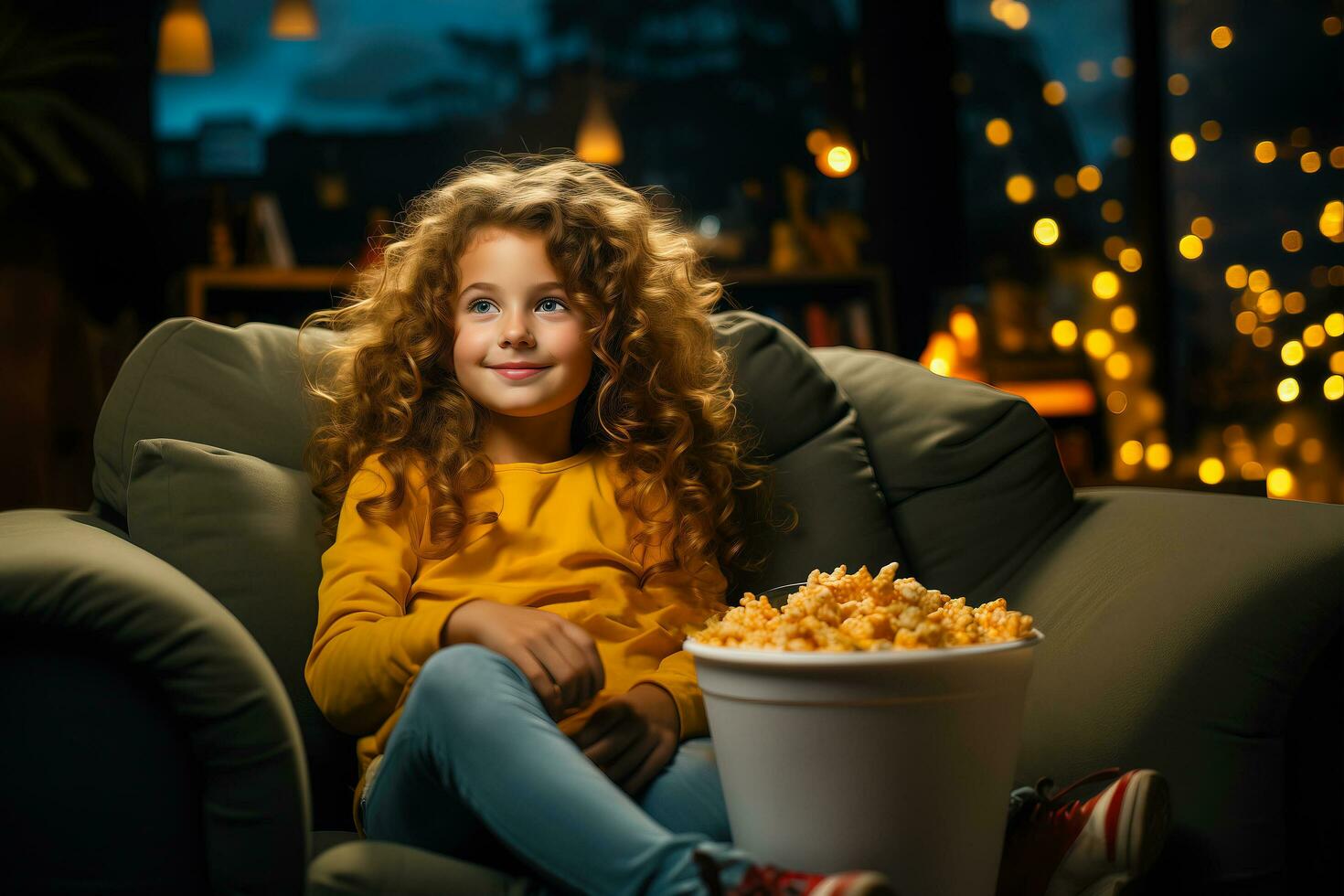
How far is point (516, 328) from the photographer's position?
4.37ft

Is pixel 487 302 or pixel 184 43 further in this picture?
pixel 184 43

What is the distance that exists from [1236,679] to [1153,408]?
3.43 metres

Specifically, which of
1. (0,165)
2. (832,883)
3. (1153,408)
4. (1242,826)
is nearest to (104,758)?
(832,883)

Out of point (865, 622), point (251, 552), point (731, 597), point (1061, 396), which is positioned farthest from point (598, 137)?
point (865, 622)

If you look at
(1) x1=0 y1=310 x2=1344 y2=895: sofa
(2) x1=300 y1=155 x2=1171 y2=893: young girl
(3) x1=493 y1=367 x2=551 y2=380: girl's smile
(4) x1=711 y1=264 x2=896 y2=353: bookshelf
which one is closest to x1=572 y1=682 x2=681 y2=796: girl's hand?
(2) x1=300 y1=155 x2=1171 y2=893: young girl

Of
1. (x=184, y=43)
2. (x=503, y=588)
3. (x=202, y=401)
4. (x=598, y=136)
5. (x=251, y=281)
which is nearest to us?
(x=503, y=588)

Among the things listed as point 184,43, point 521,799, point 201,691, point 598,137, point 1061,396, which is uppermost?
point 184,43

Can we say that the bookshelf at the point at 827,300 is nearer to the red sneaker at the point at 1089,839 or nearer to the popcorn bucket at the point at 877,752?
the red sneaker at the point at 1089,839

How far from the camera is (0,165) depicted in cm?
315

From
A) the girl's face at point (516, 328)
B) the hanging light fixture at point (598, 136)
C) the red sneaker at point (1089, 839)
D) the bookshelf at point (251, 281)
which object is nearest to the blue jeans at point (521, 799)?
the red sneaker at point (1089, 839)

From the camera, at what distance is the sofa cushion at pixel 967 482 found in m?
1.52

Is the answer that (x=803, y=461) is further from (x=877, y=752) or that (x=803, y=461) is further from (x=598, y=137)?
(x=598, y=137)

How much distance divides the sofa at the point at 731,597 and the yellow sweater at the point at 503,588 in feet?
0.33

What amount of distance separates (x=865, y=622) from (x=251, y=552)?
704mm
